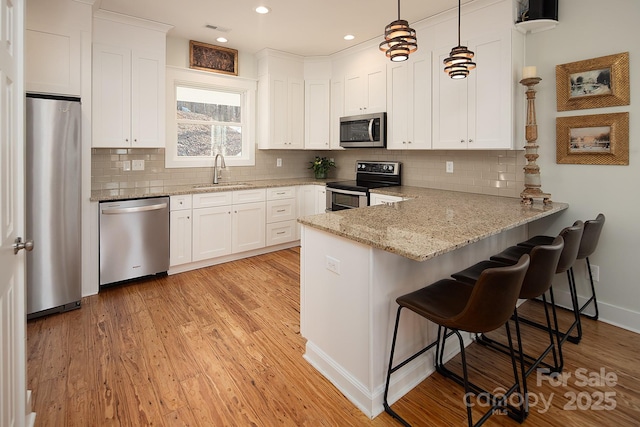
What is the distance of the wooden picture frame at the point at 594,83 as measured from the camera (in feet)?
8.64

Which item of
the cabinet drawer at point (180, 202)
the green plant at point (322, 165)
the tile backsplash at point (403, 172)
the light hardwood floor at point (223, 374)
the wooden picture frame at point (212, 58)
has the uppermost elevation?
the wooden picture frame at point (212, 58)

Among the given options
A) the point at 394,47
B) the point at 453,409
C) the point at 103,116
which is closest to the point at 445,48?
the point at 394,47

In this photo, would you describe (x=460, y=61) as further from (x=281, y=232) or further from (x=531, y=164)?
(x=281, y=232)

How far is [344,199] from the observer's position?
4.39 meters

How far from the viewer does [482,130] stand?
3266 mm

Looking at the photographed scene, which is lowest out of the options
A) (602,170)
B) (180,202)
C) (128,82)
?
(180,202)

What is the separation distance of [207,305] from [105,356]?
36.6 inches

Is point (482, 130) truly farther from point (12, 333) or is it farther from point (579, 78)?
point (12, 333)

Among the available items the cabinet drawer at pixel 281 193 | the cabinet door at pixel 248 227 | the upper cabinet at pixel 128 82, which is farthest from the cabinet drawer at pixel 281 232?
the upper cabinet at pixel 128 82

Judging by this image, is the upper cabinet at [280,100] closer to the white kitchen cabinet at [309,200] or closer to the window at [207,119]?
the window at [207,119]

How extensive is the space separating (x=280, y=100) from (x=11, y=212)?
387cm

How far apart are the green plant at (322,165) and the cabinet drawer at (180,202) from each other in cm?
206

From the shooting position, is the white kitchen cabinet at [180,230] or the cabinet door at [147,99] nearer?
the cabinet door at [147,99]

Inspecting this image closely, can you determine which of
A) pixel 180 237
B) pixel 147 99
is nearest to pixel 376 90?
pixel 147 99
